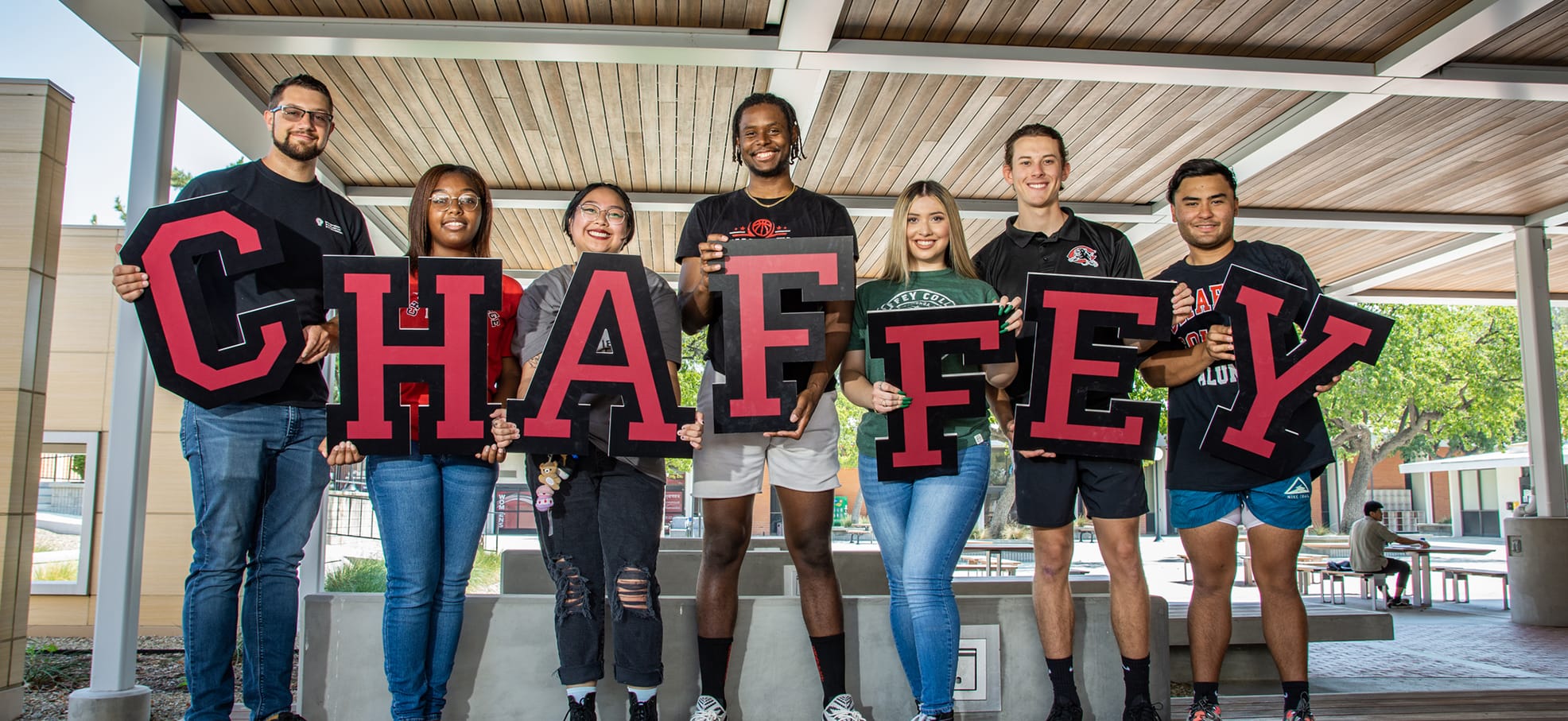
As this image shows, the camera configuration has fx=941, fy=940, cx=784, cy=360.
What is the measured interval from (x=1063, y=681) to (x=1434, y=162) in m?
6.66

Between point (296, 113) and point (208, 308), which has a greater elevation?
point (296, 113)

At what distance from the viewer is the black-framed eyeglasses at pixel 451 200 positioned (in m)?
3.24

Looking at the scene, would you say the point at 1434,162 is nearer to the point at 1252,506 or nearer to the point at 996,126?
the point at 996,126

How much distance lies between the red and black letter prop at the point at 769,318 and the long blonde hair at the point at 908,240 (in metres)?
0.39

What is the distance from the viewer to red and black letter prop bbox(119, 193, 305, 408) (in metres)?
2.81

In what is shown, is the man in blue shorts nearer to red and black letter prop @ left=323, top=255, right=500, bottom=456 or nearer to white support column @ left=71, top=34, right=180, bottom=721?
red and black letter prop @ left=323, top=255, right=500, bottom=456

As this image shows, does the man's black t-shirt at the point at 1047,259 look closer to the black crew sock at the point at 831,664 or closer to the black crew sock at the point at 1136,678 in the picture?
the black crew sock at the point at 1136,678

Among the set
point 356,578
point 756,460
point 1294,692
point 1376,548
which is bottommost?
point 356,578

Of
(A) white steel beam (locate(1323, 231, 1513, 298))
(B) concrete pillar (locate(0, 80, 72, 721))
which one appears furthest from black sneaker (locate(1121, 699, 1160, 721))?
(A) white steel beam (locate(1323, 231, 1513, 298))

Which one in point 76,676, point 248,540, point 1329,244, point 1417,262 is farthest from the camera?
point 1417,262

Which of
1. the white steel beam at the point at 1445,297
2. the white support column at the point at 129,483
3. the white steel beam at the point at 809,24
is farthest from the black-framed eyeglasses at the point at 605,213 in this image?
the white steel beam at the point at 1445,297

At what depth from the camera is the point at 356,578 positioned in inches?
373

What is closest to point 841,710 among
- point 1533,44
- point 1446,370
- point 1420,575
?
point 1533,44

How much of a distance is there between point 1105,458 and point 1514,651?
22.1 ft
